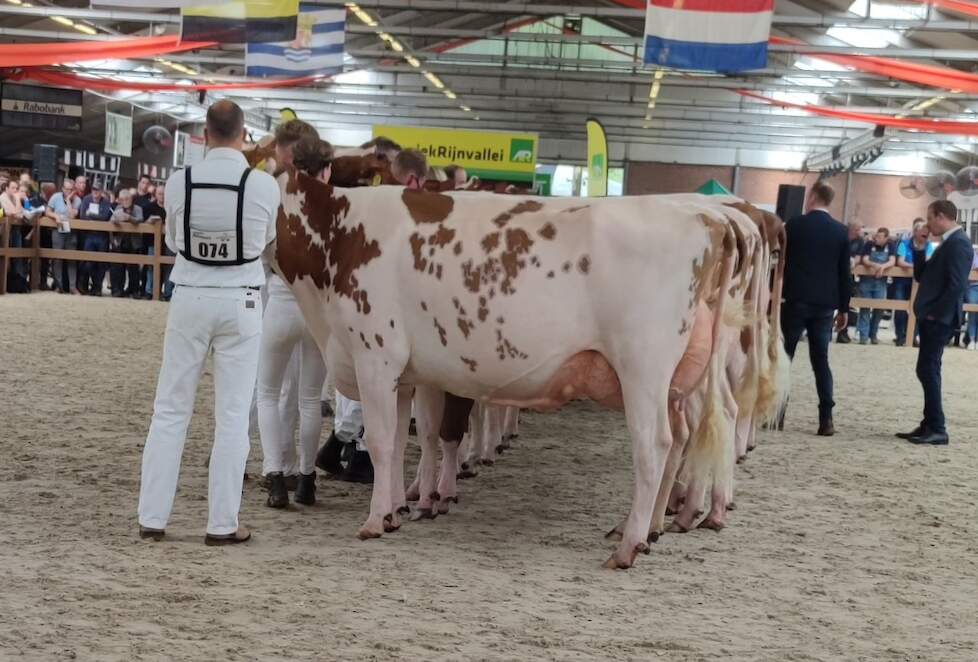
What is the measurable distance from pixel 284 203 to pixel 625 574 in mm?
2317

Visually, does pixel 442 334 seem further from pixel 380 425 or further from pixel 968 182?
pixel 968 182

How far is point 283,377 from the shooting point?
5656mm

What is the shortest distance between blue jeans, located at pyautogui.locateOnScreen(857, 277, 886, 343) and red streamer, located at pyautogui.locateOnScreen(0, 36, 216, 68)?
39.0ft

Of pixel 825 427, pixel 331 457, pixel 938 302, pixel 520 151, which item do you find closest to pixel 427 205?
pixel 331 457

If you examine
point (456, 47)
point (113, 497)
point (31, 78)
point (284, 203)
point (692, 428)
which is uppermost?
point (456, 47)

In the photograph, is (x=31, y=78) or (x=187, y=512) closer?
(x=187, y=512)

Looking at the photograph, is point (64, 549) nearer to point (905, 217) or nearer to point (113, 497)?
point (113, 497)

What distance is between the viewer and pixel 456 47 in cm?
2861

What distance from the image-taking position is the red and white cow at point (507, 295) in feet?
16.1

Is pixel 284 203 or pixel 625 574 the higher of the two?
pixel 284 203

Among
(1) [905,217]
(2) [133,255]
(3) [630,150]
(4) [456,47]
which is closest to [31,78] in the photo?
(2) [133,255]

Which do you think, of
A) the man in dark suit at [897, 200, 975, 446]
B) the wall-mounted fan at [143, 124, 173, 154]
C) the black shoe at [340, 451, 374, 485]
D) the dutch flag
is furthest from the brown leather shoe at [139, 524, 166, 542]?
the wall-mounted fan at [143, 124, 173, 154]

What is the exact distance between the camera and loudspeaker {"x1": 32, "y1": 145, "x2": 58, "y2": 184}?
1001 inches

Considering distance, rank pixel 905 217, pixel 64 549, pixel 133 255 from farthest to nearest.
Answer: pixel 905 217 → pixel 133 255 → pixel 64 549
